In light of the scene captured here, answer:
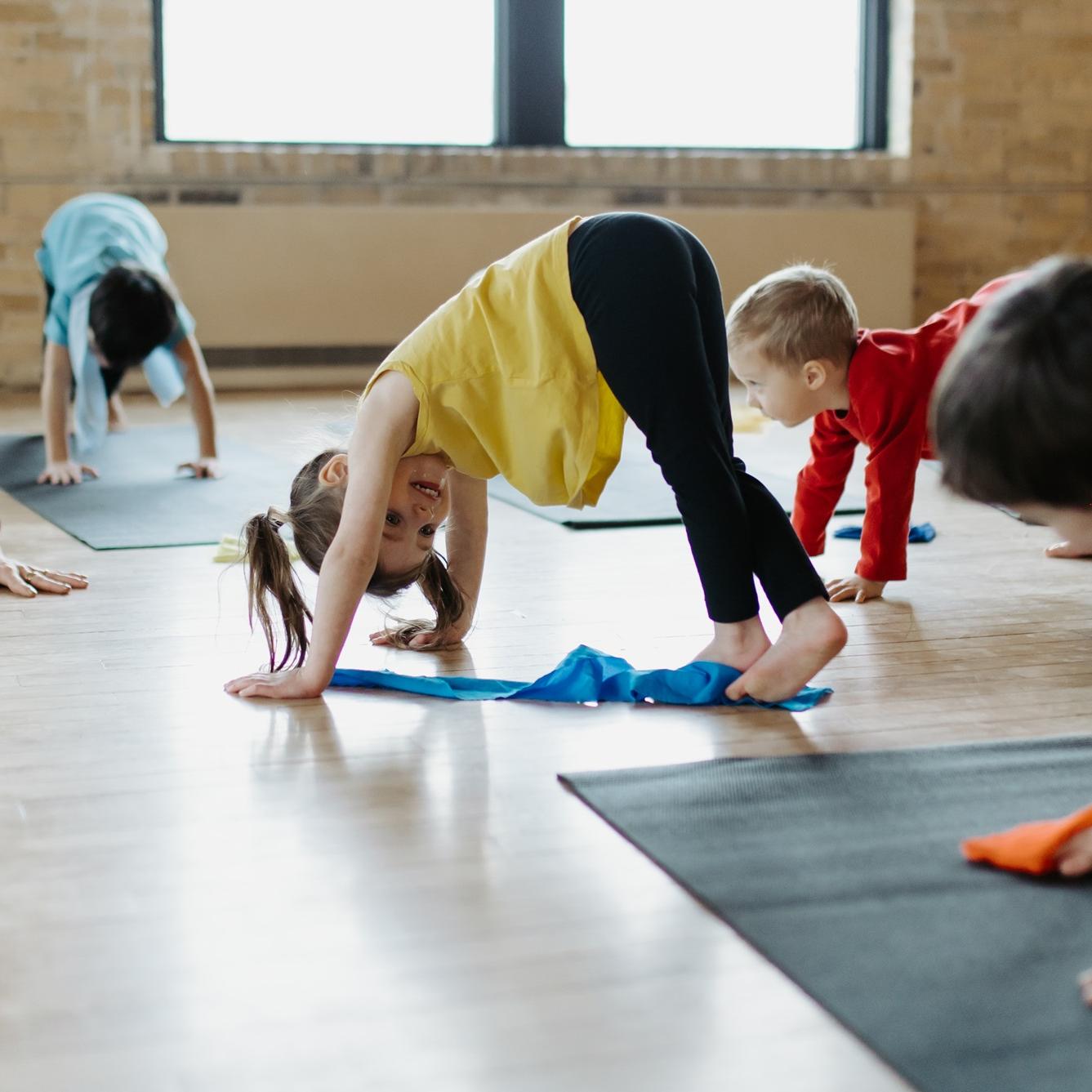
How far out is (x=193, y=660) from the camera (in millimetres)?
2109

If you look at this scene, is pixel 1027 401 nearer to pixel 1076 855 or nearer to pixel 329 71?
pixel 1076 855

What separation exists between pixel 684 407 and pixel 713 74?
5.20m

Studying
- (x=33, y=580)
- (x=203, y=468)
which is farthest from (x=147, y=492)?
(x=33, y=580)

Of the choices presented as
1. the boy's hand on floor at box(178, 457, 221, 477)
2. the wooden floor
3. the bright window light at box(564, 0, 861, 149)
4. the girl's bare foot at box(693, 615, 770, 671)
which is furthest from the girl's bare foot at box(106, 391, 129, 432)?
the girl's bare foot at box(693, 615, 770, 671)

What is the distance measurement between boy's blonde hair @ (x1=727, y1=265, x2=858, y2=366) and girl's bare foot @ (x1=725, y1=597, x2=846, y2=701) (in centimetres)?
62

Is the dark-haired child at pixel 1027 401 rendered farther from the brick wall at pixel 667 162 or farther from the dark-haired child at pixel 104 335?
the brick wall at pixel 667 162

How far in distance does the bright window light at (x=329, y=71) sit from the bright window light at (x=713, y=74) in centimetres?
46

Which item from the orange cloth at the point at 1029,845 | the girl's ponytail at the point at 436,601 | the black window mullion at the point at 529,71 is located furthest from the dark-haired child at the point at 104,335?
the orange cloth at the point at 1029,845

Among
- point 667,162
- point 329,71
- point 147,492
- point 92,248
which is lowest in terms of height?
point 147,492

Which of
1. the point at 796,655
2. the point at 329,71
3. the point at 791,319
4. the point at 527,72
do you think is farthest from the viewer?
the point at 527,72

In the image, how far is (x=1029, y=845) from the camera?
1.31 meters

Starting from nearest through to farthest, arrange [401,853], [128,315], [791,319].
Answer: [401,853] < [791,319] < [128,315]

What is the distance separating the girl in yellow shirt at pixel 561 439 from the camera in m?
1.83

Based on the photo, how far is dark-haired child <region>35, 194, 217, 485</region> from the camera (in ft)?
11.7
